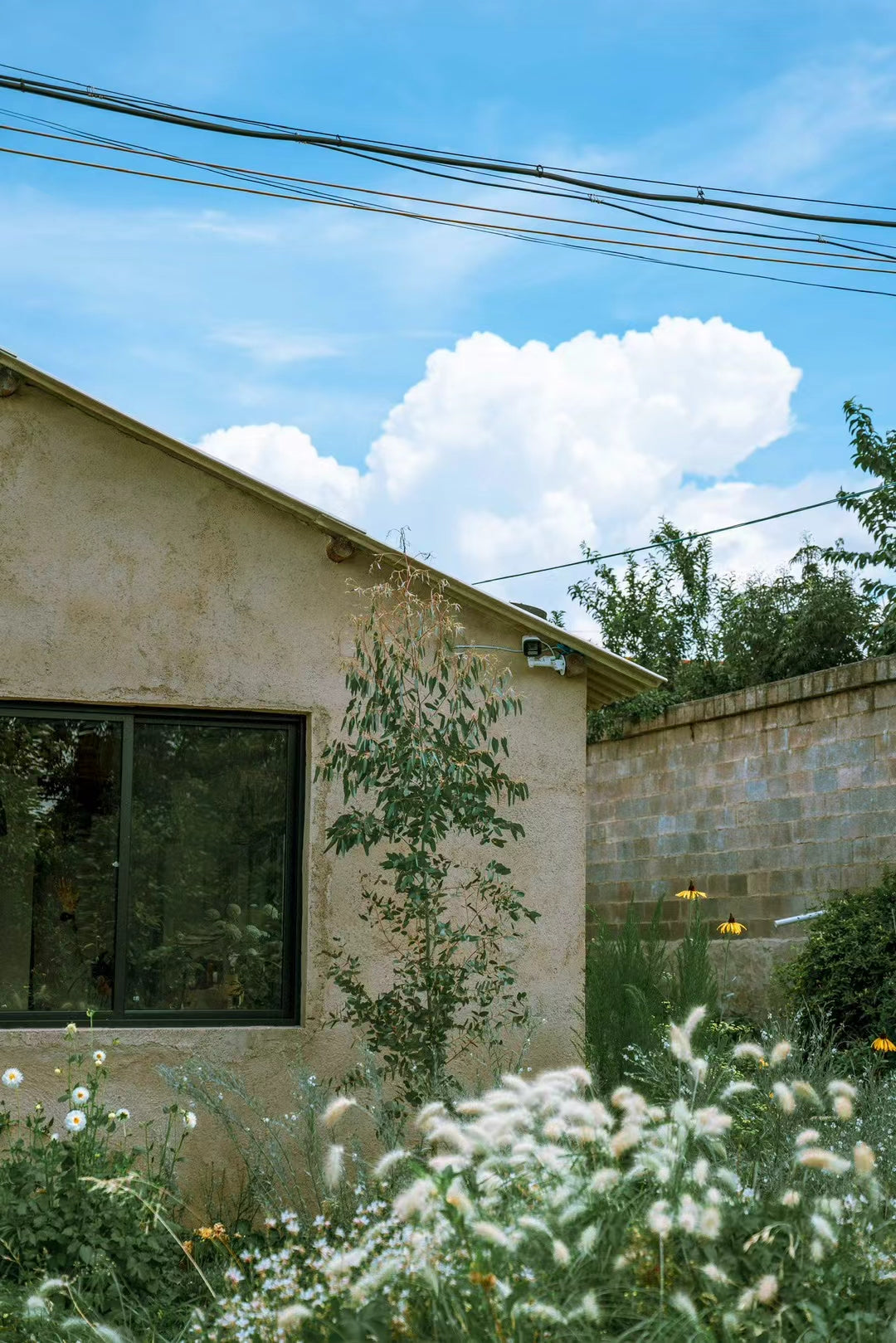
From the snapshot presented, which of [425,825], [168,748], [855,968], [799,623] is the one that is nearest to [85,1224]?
[425,825]

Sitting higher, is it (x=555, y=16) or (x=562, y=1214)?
(x=555, y=16)

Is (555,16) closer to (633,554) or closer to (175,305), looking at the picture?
(175,305)

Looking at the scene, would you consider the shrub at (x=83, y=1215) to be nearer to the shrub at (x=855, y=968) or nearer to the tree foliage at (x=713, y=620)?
the shrub at (x=855, y=968)

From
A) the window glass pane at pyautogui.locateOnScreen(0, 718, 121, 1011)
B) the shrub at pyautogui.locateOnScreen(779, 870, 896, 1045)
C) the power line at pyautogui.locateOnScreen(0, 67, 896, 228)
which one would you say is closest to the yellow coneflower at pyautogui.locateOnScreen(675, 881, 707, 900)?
the shrub at pyautogui.locateOnScreen(779, 870, 896, 1045)

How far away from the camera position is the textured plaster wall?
6168 mm

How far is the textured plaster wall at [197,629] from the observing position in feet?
20.2

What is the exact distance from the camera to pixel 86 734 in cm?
627

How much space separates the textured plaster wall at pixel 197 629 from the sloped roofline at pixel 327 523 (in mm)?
85

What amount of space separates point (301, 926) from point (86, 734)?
4.30ft

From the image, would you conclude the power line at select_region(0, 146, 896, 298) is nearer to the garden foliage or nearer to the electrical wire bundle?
the electrical wire bundle

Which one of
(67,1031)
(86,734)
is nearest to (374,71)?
(86,734)

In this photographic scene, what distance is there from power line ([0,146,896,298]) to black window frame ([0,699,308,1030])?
155 inches

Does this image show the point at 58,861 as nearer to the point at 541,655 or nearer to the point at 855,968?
the point at 541,655

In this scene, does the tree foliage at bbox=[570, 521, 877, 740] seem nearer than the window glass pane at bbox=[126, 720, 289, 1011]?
No
